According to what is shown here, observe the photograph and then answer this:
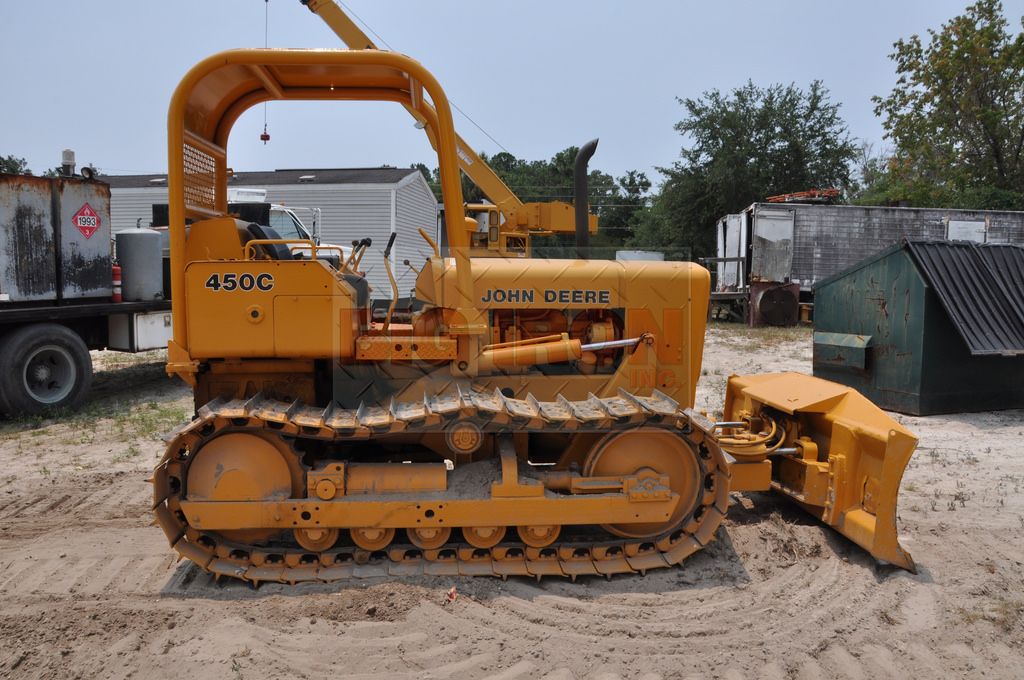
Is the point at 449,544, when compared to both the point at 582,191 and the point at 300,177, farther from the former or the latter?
the point at 300,177

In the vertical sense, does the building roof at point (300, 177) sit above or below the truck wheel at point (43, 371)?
above

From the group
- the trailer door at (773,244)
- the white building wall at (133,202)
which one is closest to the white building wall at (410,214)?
the white building wall at (133,202)

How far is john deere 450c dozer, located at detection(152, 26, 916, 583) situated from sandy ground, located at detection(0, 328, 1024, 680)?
232mm

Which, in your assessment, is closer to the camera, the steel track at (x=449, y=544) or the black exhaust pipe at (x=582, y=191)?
the steel track at (x=449, y=544)

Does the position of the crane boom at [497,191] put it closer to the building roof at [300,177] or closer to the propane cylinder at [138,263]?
the propane cylinder at [138,263]

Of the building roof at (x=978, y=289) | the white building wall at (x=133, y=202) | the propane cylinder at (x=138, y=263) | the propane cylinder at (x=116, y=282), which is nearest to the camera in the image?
the building roof at (x=978, y=289)

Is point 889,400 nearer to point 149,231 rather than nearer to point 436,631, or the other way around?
point 436,631

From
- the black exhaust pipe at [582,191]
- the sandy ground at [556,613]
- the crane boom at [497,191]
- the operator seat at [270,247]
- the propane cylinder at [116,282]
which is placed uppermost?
the crane boom at [497,191]

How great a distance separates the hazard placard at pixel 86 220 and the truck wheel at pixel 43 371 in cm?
149

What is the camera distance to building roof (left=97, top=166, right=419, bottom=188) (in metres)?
21.6

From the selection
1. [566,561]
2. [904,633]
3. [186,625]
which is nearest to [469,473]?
[566,561]

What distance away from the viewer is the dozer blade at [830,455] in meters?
4.10

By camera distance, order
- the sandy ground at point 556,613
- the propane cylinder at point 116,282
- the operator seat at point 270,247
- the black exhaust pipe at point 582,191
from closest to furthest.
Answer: the sandy ground at point 556,613 < the operator seat at point 270,247 < the black exhaust pipe at point 582,191 < the propane cylinder at point 116,282

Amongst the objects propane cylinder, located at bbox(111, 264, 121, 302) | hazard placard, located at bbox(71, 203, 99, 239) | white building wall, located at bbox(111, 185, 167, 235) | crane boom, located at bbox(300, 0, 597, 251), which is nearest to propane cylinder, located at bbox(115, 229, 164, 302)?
propane cylinder, located at bbox(111, 264, 121, 302)
